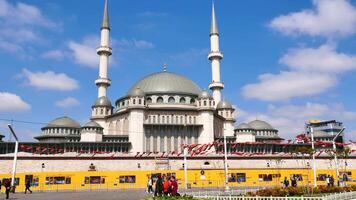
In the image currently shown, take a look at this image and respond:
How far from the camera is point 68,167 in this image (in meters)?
59.7

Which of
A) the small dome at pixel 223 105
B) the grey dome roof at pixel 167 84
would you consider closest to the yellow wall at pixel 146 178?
the small dome at pixel 223 105

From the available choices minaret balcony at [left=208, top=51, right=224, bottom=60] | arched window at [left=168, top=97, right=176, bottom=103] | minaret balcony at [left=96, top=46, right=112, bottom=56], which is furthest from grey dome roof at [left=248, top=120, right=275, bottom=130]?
minaret balcony at [left=96, top=46, right=112, bottom=56]

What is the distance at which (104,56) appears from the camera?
3349 inches

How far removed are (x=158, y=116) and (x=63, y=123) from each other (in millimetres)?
32561

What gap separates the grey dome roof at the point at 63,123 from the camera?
317ft

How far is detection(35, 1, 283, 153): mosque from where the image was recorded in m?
76.9

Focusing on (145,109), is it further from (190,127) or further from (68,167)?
(68,167)

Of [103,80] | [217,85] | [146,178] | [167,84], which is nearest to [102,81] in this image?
[103,80]

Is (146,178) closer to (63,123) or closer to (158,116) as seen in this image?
(158,116)

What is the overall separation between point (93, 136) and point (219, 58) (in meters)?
35.8

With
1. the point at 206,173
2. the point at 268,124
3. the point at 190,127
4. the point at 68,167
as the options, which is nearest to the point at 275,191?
the point at 206,173

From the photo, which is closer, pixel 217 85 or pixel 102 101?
pixel 102 101

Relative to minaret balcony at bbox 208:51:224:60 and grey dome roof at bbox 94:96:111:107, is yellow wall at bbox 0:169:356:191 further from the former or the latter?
grey dome roof at bbox 94:96:111:107

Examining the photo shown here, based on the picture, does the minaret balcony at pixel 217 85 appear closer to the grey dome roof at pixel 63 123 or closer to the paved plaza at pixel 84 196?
the grey dome roof at pixel 63 123
